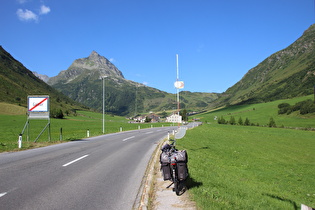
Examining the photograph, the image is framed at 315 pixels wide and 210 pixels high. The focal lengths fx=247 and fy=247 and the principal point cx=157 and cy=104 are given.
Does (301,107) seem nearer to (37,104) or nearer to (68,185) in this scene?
(37,104)

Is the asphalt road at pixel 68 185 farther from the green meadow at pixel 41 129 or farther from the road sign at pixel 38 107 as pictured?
the road sign at pixel 38 107

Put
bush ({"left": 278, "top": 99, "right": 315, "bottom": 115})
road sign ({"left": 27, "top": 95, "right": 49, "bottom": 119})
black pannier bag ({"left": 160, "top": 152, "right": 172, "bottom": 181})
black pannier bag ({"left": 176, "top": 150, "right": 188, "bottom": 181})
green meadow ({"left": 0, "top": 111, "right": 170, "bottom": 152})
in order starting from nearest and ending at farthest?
black pannier bag ({"left": 176, "top": 150, "right": 188, "bottom": 181})
black pannier bag ({"left": 160, "top": 152, "right": 172, "bottom": 181})
green meadow ({"left": 0, "top": 111, "right": 170, "bottom": 152})
road sign ({"left": 27, "top": 95, "right": 49, "bottom": 119})
bush ({"left": 278, "top": 99, "right": 315, "bottom": 115})

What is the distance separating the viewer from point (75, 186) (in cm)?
769

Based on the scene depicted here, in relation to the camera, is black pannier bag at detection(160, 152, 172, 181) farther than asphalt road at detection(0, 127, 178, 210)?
Yes

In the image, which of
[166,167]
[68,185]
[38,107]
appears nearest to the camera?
[166,167]

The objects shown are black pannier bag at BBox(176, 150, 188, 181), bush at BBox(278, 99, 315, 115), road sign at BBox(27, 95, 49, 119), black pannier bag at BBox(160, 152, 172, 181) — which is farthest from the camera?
bush at BBox(278, 99, 315, 115)

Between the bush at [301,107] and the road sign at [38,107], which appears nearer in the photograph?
the road sign at [38,107]

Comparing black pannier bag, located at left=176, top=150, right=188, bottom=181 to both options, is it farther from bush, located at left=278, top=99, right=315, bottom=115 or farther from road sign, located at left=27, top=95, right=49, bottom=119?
bush, located at left=278, top=99, right=315, bottom=115

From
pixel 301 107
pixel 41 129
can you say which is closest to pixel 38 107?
pixel 41 129

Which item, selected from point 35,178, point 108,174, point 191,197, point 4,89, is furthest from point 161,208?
point 4,89

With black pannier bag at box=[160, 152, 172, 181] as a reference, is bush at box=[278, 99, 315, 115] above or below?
above

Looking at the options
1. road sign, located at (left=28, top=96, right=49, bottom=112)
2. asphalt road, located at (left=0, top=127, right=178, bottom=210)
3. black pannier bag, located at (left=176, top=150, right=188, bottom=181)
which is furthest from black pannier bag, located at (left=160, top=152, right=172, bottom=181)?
road sign, located at (left=28, top=96, right=49, bottom=112)

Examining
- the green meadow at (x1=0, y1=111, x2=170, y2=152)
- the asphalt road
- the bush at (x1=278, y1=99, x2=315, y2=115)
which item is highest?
the bush at (x1=278, y1=99, x2=315, y2=115)

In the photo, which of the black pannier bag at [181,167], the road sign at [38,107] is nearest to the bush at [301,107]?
the road sign at [38,107]
